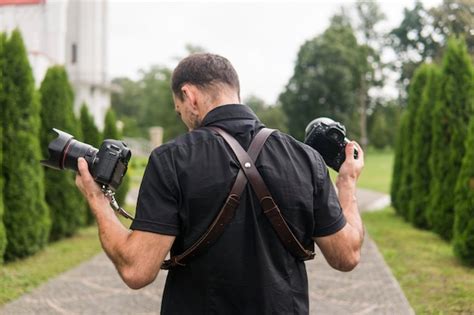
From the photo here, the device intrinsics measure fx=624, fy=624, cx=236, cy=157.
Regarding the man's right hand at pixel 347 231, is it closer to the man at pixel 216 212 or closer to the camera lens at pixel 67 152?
the man at pixel 216 212

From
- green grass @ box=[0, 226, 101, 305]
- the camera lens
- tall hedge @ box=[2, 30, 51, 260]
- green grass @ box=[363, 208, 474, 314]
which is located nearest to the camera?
the camera lens

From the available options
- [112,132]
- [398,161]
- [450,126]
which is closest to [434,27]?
[398,161]

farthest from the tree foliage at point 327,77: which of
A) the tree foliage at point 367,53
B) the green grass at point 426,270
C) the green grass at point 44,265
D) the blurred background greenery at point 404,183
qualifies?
the green grass at point 44,265

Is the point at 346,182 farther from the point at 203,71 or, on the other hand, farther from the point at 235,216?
the point at 203,71

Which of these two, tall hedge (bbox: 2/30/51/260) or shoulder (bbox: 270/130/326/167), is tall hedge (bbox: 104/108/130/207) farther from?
shoulder (bbox: 270/130/326/167)

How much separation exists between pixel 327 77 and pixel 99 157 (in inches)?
2118

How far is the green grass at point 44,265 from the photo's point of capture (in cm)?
750

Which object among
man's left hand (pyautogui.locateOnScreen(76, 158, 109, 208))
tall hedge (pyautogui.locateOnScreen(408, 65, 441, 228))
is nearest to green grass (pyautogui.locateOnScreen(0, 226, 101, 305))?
man's left hand (pyautogui.locateOnScreen(76, 158, 109, 208))

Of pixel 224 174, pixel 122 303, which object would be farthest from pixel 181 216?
pixel 122 303

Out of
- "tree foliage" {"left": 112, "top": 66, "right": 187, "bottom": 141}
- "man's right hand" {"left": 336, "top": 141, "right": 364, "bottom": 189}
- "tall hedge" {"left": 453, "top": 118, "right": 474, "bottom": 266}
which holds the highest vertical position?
"man's right hand" {"left": 336, "top": 141, "right": 364, "bottom": 189}

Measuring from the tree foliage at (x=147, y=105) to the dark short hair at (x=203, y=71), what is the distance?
164ft

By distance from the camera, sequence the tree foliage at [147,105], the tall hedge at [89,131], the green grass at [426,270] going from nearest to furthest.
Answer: the green grass at [426,270], the tall hedge at [89,131], the tree foliage at [147,105]

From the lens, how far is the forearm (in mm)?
2398

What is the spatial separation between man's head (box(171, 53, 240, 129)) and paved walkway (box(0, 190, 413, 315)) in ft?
15.1
